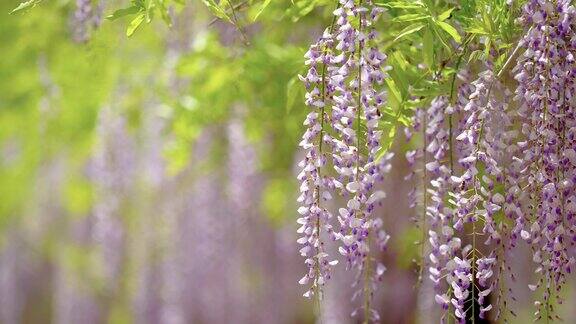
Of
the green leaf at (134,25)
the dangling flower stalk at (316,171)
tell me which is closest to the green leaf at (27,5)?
the green leaf at (134,25)

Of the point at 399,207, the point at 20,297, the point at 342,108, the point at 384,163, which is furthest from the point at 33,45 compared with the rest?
the point at 20,297

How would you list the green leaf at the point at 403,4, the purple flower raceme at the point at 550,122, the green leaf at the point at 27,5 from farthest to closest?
the green leaf at the point at 27,5 → the green leaf at the point at 403,4 → the purple flower raceme at the point at 550,122

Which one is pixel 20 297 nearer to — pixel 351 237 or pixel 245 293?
pixel 245 293

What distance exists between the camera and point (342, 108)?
3.25 metres

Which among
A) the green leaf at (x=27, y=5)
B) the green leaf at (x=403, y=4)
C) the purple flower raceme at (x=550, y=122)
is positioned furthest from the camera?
the green leaf at (x=27, y=5)

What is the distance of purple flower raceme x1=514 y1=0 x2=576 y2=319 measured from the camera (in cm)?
313

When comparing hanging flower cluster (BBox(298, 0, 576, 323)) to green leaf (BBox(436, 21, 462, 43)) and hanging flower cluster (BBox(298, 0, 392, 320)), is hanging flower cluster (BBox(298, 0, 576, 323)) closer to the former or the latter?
hanging flower cluster (BBox(298, 0, 392, 320))

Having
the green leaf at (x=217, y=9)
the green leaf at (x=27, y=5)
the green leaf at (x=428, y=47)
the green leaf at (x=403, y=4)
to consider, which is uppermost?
the green leaf at (x=27, y=5)

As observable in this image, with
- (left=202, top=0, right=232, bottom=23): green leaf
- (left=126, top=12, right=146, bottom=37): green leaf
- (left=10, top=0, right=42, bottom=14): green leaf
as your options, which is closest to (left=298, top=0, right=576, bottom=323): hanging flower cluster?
(left=202, top=0, right=232, bottom=23): green leaf

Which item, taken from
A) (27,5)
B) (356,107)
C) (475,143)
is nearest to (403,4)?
(356,107)

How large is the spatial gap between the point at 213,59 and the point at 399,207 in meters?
3.61

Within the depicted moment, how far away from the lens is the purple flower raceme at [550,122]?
3.13m

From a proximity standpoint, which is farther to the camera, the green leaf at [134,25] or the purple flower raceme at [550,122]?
the green leaf at [134,25]

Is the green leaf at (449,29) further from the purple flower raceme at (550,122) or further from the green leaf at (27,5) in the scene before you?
the green leaf at (27,5)
